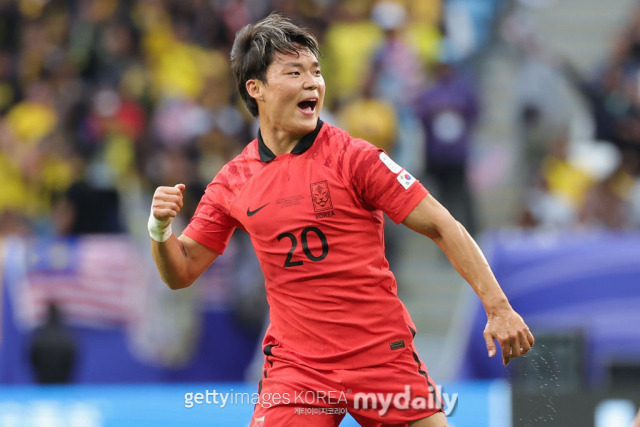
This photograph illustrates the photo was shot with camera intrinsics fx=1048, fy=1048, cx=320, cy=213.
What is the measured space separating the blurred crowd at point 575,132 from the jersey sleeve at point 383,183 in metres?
6.22

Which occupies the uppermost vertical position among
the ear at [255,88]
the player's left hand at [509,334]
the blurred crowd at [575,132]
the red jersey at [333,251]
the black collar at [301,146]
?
the blurred crowd at [575,132]

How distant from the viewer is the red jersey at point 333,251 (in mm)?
4414

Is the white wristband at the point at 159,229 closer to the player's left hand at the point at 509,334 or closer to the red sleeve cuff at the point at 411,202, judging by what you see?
the red sleeve cuff at the point at 411,202

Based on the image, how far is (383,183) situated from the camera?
434 cm

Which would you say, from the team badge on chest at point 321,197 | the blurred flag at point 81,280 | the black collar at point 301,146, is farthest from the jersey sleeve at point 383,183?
the blurred flag at point 81,280

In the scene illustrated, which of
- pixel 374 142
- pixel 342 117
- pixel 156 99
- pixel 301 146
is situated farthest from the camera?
pixel 156 99

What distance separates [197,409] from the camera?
7457mm

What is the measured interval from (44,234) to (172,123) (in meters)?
1.86

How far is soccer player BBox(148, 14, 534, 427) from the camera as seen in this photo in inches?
171

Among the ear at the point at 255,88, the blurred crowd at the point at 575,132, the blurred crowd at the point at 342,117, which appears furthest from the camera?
the blurred crowd at the point at 575,132

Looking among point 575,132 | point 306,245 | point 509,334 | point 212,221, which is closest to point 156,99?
point 575,132

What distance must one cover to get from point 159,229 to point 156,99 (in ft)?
25.4

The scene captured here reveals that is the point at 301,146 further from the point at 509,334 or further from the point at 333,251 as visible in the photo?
the point at 509,334

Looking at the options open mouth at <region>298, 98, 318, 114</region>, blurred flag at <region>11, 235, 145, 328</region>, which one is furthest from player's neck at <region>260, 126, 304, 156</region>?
blurred flag at <region>11, 235, 145, 328</region>
